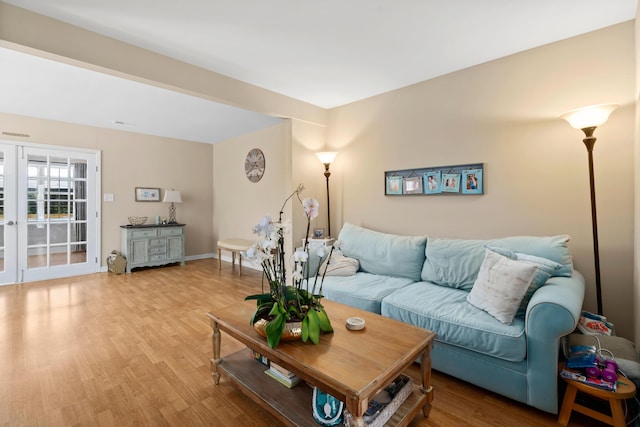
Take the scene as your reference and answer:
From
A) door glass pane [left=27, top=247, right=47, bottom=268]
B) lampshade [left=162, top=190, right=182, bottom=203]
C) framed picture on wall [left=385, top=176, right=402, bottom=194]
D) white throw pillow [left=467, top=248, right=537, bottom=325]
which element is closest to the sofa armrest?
white throw pillow [left=467, top=248, right=537, bottom=325]

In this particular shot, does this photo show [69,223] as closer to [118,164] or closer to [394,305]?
[118,164]

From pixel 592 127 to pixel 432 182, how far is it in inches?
50.3

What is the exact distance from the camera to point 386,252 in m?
2.83

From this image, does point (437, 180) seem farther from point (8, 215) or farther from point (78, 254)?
point (8, 215)

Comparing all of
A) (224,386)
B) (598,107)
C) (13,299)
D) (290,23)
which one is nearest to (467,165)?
(598,107)

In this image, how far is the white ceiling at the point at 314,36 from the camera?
6.48ft

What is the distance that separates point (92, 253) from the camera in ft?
15.7

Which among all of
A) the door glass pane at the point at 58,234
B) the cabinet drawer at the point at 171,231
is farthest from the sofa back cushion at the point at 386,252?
the door glass pane at the point at 58,234

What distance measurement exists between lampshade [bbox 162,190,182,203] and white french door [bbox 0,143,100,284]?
1.03 metres

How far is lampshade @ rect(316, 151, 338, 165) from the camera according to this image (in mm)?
3711

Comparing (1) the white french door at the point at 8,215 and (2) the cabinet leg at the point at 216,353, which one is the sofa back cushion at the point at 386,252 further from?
(1) the white french door at the point at 8,215

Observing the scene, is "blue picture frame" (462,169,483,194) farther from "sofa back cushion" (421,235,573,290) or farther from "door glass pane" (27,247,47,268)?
"door glass pane" (27,247,47,268)

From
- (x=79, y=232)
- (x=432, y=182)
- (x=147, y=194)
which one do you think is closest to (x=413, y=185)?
(x=432, y=182)

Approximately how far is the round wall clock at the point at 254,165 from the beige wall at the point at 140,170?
54.1 inches
